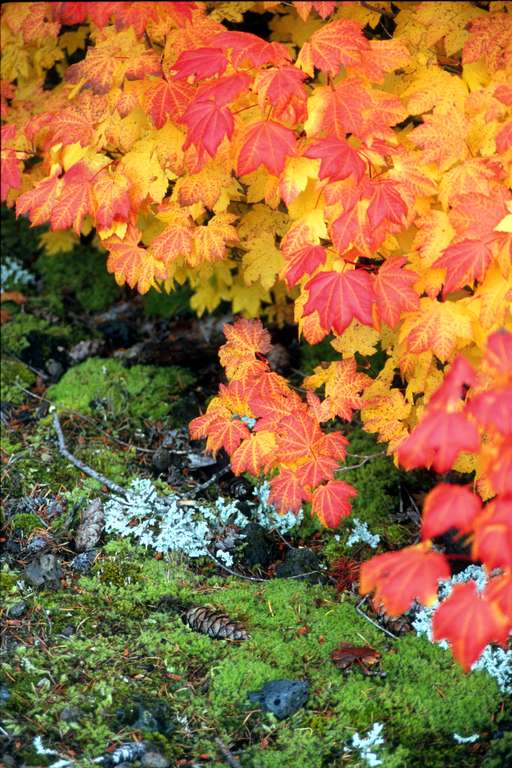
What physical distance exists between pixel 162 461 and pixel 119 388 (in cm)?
63

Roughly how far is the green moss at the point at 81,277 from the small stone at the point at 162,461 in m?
1.61

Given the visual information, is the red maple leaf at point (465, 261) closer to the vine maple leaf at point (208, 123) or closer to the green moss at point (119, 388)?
the vine maple leaf at point (208, 123)

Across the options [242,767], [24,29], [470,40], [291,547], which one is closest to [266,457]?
[291,547]

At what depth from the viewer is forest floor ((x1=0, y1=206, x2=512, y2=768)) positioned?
8.29 ft

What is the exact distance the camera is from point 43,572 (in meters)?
3.06

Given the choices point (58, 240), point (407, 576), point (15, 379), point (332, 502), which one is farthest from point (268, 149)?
point (58, 240)

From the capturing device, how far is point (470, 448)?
1.90m

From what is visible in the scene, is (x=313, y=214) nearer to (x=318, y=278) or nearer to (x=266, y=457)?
(x=318, y=278)

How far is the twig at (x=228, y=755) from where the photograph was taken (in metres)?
2.43

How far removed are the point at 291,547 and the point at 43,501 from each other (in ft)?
3.44

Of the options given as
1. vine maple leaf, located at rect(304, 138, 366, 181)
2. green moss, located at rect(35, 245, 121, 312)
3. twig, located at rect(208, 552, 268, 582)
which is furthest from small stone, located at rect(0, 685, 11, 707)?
green moss, located at rect(35, 245, 121, 312)

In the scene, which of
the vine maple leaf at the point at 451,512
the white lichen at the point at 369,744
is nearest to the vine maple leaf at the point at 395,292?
the vine maple leaf at the point at 451,512

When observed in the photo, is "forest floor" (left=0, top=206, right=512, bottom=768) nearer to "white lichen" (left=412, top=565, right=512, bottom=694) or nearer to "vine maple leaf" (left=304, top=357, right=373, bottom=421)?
"white lichen" (left=412, top=565, right=512, bottom=694)

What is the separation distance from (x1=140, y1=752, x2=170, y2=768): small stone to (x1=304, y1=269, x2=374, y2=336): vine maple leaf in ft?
4.40
